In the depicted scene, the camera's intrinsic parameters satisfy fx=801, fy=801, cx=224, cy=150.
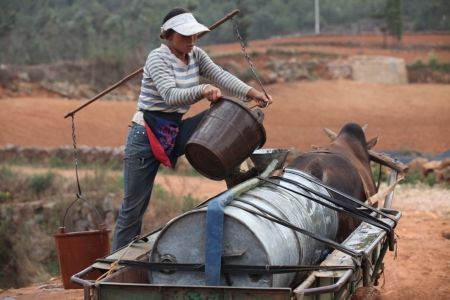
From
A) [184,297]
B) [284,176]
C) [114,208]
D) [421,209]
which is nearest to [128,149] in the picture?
[284,176]

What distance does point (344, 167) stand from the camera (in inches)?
237

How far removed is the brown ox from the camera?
18.4 feet

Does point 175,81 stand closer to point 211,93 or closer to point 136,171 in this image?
point 211,93

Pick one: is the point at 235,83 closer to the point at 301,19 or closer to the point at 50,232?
the point at 50,232

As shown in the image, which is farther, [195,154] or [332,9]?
[332,9]

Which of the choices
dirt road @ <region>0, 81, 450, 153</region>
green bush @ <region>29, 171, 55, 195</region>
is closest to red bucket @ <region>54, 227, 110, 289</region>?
green bush @ <region>29, 171, 55, 195</region>

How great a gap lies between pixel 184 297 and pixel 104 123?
20287 millimetres

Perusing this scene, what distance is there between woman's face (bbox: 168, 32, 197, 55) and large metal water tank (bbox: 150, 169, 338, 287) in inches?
41.5

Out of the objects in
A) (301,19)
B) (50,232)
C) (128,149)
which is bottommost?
(50,232)

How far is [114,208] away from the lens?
12750 millimetres

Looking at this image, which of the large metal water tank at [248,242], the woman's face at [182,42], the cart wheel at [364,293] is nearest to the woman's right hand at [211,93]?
Result: the woman's face at [182,42]

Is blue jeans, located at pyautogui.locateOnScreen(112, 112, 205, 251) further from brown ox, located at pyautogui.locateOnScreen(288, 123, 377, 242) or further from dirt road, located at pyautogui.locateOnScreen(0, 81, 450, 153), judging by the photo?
dirt road, located at pyautogui.locateOnScreen(0, 81, 450, 153)

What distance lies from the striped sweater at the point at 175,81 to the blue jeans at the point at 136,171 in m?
0.16

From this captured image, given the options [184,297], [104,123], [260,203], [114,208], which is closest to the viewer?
[184,297]
